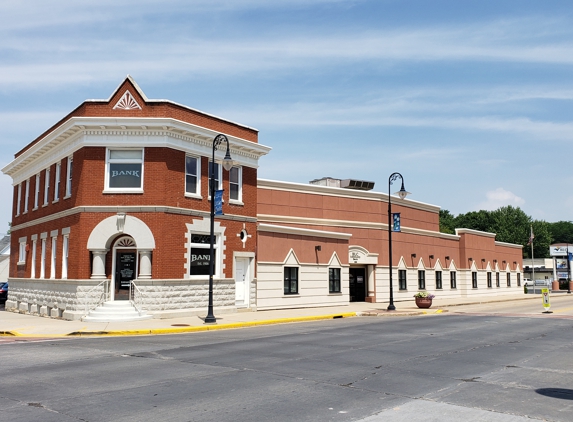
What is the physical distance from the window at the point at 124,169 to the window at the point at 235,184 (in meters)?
4.85

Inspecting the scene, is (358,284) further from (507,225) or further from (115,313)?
(507,225)

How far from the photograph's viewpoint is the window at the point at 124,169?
24312 millimetres

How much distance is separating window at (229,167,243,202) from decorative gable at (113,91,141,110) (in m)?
5.65

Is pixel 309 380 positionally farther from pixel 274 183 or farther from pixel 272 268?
pixel 274 183

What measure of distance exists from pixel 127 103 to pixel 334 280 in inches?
643

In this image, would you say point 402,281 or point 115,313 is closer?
point 115,313

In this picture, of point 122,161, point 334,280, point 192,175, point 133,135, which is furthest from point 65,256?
point 334,280

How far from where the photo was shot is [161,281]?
23484 mm

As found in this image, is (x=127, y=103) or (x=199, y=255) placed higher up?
(x=127, y=103)

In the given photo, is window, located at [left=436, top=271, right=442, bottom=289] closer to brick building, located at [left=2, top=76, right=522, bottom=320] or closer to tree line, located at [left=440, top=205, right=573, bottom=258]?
brick building, located at [left=2, top=76, right=522, bottom=320]

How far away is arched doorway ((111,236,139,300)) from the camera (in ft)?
79.1

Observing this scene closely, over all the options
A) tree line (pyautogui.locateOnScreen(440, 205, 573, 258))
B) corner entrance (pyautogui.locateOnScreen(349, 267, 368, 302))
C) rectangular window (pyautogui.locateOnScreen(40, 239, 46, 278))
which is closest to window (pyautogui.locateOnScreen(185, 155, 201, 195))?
rectangular window (pyautogui.locateOnScreen(40, 239, 46, 278))

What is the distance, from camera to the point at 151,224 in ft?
78.1

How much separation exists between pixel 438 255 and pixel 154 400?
130 ft
